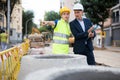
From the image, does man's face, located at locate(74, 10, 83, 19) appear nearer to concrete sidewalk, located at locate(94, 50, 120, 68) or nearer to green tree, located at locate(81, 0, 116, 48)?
concrete sidewalk, located at locate(94, 50, 120, 68)

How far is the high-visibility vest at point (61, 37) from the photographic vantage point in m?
6.11

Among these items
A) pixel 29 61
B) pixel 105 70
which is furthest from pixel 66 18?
pixel 105 70

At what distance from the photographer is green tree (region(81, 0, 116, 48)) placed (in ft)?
130

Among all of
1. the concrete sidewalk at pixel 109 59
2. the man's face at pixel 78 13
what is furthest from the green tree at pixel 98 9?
the man's face at pixel 78 13

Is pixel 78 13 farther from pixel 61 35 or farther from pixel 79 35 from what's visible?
pixel 61 35

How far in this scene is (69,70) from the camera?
2875mm

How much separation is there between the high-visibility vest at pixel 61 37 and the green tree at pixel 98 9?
3370cm

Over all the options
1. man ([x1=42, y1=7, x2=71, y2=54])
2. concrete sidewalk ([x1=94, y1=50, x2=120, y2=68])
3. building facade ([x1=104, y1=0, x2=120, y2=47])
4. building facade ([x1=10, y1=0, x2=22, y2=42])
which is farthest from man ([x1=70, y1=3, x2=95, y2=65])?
building facade ([x1=10, y1=0, x2=22, y2=42])

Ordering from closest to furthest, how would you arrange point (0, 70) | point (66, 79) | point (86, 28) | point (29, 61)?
1. point (66, 79)
2. point (29, 61)
3. point (86, 28)
4. point (0, 70)

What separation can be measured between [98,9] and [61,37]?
113 ft

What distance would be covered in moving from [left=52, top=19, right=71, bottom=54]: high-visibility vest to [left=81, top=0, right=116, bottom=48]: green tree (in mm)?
33702

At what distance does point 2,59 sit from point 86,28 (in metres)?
2.65

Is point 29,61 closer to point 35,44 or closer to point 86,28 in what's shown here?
point 86,28

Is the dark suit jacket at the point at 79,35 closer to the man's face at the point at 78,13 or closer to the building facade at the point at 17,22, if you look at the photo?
the man's face at the point at 78,13
